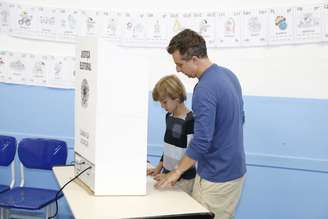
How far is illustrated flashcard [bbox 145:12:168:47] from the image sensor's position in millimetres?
2861

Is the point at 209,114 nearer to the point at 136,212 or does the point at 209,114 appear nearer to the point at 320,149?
the point at 136,212

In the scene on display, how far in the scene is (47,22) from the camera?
3.02m

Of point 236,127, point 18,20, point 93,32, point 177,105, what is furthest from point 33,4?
point 236,127

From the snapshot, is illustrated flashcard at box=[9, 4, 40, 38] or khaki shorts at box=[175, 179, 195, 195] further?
illustrated flashcard at box=[9, 4, 40, 38]

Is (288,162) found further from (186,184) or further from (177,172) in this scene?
(177,172)

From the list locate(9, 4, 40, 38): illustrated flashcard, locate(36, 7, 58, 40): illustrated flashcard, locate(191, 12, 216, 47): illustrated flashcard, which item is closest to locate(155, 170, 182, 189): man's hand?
locate(191, 12, 216, 47): illustrated flashcard

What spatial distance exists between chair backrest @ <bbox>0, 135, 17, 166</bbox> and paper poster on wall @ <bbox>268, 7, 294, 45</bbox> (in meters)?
1.97

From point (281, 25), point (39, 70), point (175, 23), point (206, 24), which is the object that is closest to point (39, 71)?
point (39, 70)

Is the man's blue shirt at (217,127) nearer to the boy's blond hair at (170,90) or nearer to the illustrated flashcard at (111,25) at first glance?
the boy's blond hair at (170,90)

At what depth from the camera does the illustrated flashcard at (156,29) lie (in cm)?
286

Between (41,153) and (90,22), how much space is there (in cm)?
101

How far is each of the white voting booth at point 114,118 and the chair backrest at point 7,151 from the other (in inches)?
50.8

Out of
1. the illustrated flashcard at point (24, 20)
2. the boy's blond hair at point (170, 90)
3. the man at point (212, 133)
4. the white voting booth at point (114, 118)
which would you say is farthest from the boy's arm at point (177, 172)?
the illustrated flashcard at point (24, 20)

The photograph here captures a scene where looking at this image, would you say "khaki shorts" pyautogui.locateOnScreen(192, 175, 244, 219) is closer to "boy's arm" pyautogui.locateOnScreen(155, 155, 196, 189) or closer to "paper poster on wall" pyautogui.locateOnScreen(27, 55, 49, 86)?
"boy's arm" pyautogui.locateOnScreen(155, 155, 196, 189)
